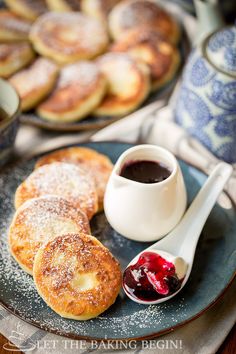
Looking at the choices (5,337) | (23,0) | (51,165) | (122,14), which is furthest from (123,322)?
(23,0)

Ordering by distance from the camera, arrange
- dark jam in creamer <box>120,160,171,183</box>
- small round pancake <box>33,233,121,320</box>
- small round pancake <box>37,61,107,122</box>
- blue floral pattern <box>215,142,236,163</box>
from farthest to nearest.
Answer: small round pancake <box>37,61,107,122</box>
blue floral pattern <box>215,142,236,163</box>
dark jam in creamer <box>120,160,171,183</box>
small round pancake <box>33,233,121,320</box>

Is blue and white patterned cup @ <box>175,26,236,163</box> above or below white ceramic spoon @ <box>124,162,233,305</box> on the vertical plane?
above

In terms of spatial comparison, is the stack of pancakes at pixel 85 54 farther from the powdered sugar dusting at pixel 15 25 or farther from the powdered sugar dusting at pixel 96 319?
the powdered sugar dusting at pixel 96 319

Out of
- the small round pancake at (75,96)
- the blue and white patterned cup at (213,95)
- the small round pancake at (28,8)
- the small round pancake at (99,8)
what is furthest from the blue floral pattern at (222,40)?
the small round pancake at (28,8)

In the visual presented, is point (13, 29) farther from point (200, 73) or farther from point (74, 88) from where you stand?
point (200, 73)

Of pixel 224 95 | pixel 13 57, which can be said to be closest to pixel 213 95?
pixel 224 95

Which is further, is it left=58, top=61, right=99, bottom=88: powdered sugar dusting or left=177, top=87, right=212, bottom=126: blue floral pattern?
left=58, top=61, right=99, bottom=88: powdered sugar dusting

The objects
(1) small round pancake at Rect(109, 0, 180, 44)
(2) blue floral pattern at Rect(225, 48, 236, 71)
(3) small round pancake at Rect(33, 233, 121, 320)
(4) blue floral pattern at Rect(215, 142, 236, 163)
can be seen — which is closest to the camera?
(3) small round pancake at Rect(33, 233, 121, 320)

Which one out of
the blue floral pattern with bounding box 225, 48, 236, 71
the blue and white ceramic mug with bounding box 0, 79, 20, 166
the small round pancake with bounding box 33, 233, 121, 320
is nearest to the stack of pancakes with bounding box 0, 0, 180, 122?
the blue and white ceramic mug with bounding box 0, 79, 20, 166

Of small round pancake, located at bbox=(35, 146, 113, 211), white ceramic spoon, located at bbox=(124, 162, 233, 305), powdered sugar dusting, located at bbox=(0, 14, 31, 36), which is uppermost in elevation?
powdered sugar dusting, located at bbox=(0, 14, 31, 36)

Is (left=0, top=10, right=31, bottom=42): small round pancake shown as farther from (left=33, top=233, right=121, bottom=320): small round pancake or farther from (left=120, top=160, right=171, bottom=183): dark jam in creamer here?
(left=33, top=233, right=121, bottom=320): small round pancake
